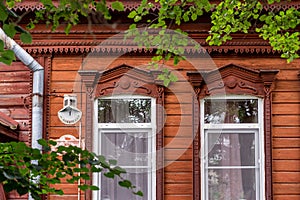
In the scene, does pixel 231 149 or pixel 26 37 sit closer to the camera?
pixel 26 37

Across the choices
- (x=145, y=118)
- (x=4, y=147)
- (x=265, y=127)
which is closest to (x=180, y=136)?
(x=145, y=118)

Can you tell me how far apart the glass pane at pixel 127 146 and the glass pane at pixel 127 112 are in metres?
0.18

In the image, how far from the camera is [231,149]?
27.8 ft

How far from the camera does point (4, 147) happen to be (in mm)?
3889

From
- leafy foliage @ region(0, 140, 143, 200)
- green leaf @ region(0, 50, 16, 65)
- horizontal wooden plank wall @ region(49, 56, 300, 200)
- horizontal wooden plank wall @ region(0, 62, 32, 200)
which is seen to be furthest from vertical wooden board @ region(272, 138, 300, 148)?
green leaf @ region(0, 50, 16, 65)

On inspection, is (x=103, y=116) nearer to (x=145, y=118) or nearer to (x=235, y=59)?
(x=145, y=118)

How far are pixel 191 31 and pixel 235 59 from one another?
26.3 inches

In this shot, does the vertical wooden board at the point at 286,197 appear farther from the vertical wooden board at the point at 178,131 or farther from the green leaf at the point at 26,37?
the green leaf at the point at 26,37

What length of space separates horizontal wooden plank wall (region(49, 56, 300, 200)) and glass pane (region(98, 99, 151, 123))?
257mm

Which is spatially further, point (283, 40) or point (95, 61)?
point (95, 61)

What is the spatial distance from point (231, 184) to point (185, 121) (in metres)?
0.99

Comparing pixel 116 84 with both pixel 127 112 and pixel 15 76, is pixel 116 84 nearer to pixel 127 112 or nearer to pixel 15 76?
pixel 127 112

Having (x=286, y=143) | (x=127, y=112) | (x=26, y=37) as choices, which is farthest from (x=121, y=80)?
(x=26, y=37)

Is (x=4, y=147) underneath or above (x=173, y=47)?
underneath
